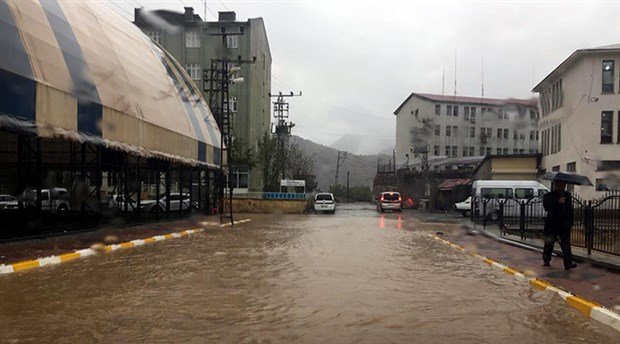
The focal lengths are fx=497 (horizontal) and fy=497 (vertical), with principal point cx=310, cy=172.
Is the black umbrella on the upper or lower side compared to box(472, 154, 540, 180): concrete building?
lower

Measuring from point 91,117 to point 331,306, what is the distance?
11105mm

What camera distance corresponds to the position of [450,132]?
56.7 metres

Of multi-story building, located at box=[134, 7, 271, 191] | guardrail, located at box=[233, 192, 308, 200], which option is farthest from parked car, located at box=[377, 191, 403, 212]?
multi-story building, located at box=[134, 7, 271, 191]

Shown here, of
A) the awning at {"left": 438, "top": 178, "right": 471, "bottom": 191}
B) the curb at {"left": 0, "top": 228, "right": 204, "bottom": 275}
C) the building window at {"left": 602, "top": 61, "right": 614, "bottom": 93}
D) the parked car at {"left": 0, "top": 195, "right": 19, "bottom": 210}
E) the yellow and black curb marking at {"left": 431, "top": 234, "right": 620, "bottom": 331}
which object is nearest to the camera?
the yellow and black curb marking at {"left": 431, "top": 234, "right": 620, "bottom": 331}

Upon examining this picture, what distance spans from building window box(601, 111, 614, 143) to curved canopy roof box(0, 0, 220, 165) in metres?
23.6

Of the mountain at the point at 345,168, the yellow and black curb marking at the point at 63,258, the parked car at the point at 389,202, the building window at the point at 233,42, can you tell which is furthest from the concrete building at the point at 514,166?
the mountain at the point at 345,168

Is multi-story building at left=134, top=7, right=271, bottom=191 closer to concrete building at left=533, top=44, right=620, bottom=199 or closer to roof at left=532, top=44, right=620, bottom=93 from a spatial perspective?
concrete building at left=533, top=44, right=620, bottom=199

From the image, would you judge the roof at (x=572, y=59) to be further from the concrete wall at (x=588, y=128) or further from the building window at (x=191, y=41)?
the building window at (x=191, y=41)

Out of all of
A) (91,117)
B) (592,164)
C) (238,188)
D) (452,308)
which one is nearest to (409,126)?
(238,188)

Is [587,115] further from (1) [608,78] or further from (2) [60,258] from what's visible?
(2) [60,258]

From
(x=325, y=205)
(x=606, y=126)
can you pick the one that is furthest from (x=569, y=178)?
(x=325, y=205)

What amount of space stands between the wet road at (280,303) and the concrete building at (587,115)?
54.6ft

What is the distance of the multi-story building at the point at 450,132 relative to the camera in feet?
136

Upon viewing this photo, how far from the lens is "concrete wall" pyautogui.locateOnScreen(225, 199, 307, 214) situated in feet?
124
